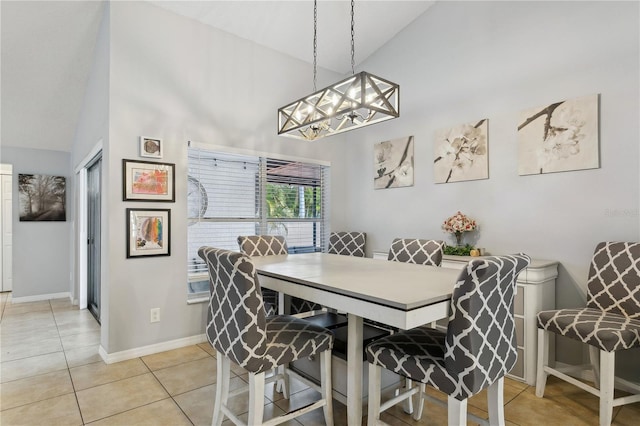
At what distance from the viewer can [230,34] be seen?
3.64 meters

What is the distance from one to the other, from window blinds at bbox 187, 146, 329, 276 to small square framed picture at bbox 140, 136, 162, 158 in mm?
320

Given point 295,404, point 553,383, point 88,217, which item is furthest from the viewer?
point 88,217

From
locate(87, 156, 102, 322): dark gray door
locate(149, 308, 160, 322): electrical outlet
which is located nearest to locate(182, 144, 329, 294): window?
locate(149, 308, 160, 322): electrical outlet

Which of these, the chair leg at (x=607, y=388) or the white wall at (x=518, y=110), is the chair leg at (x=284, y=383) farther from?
the white wall at (x=518, y=110)

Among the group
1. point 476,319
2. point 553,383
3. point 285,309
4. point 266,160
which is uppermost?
point 266,160

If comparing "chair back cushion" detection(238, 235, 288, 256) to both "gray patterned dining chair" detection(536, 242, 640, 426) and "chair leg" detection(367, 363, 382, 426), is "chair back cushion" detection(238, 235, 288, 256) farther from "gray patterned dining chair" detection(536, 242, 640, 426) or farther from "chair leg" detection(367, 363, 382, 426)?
"gray patterned dining chair" detection(536, 242, 640, 426)

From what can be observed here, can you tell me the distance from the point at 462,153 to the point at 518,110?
1.97 feet

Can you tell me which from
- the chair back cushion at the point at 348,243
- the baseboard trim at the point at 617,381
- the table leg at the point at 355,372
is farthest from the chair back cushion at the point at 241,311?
the chair back cushion at the point at 348,243

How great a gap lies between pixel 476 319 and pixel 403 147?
2890 millimetres

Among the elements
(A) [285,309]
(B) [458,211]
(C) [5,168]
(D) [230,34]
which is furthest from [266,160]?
(C) [5,168]

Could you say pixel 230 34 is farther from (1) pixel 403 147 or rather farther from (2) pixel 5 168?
(2) pixel 5 168

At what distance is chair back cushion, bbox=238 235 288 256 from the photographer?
3.09 metres

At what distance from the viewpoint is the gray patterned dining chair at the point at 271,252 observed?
9.71 ft

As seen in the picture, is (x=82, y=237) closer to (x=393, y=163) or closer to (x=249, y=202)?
(x=249, y=202)
